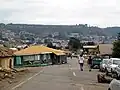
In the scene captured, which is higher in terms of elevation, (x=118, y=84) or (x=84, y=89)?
(x=118, y=84)

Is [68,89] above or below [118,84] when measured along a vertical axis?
below

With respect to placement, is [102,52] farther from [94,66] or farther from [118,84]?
[118,84]

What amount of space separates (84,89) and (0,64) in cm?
2809

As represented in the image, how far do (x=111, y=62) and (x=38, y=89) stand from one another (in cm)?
1774

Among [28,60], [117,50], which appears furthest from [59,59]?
[117,50]

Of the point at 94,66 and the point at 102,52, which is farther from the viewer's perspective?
the point at 102,52

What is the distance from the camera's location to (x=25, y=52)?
77688mm

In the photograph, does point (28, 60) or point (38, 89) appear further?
point (28, 60)

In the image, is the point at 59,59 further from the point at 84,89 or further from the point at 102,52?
the point at 84,89

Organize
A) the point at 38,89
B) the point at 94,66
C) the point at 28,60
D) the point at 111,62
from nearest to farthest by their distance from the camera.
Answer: the point at 38,89, the point at 111,62, the point at 94,66, the point at 28,60

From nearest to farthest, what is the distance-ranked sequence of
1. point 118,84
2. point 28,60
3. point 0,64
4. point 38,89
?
point 118,84, point 38,89, point 0,64, point 28,60

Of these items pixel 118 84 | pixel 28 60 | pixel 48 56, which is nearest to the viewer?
pixel 118 84

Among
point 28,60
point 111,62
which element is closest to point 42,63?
point 28,60

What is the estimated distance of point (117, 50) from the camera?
59.4 m
